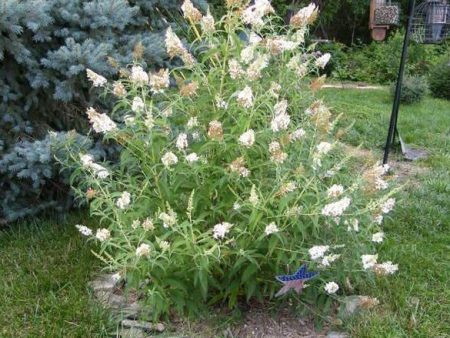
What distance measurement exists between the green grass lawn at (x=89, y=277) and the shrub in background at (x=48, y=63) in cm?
35

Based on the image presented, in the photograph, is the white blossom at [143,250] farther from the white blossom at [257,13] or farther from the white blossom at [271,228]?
the white blossom at [257,13]

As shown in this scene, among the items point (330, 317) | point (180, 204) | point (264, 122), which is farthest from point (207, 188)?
point (330, 317)

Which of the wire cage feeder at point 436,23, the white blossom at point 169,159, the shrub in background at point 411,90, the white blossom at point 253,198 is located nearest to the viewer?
the white blossom at point 253,198

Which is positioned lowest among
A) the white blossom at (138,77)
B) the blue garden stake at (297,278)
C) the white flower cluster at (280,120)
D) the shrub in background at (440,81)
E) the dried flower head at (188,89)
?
the shrub in background at (440,81)

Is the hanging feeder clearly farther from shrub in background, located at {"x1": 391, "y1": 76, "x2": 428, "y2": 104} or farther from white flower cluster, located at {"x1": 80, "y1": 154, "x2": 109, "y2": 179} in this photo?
shrub in background, located at {"x1": 391, "y1": 76, "x2": 428, "y2": 104}

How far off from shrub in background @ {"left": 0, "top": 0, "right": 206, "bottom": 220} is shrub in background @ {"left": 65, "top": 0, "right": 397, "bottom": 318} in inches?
35.6

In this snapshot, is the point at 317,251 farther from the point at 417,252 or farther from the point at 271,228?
the point at 417,252

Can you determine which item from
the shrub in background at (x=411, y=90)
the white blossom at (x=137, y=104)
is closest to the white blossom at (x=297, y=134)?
the white blossom at (x=137, y=104)

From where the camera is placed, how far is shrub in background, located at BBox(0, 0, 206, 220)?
10.0ft

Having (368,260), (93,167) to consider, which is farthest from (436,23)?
(93,167)

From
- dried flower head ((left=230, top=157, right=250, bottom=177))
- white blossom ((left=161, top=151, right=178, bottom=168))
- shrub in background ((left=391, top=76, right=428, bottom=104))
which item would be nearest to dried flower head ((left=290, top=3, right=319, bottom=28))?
dried flower head ((left=230, top=157, right=250, bottom=177))

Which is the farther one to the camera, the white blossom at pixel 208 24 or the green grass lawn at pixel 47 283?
the green grass lawn at pixel 47 283

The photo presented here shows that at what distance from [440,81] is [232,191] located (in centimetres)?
876

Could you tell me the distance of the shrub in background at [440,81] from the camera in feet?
31.9
